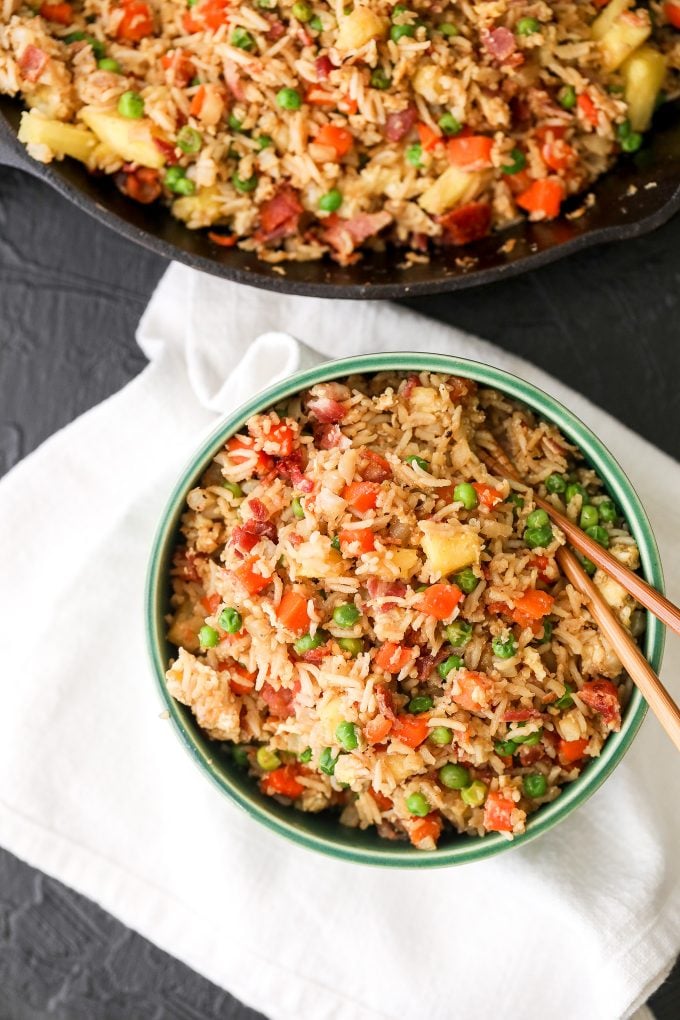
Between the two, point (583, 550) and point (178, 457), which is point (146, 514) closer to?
point (178, 457)

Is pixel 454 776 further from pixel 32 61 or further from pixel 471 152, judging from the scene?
pixel 32 61

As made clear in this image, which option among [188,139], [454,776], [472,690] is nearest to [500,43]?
[188,139]

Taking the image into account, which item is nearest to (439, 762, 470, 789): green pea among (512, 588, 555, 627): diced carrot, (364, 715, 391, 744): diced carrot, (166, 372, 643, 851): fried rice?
(166, 372, 643, 851): fried rice

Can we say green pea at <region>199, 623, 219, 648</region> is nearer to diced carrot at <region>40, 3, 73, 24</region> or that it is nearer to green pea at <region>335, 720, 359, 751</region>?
green pea at <region>335, 720, 359, 751</region>

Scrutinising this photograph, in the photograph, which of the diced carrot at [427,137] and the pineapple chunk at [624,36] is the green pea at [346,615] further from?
the pineapple chunk at [624,36]

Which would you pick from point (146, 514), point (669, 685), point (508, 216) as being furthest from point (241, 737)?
point (508, 216)
